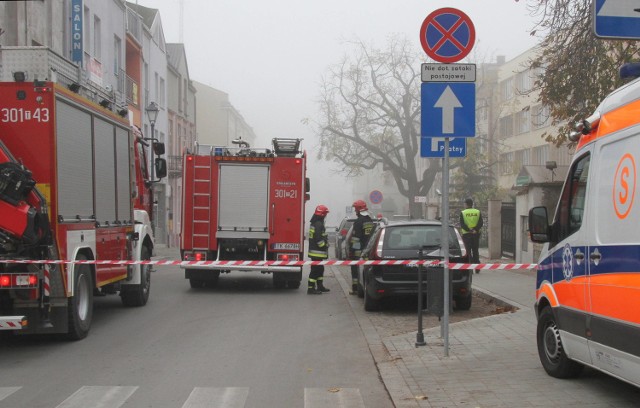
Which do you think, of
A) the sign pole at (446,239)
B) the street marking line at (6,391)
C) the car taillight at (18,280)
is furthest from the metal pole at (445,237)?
the car taillight at (18,280)

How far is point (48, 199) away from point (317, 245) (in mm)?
7095

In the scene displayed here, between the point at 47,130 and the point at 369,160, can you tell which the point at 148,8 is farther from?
the point at 47,130

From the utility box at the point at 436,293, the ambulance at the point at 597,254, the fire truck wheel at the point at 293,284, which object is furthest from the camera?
the fire truck wheel at the point at 293,284

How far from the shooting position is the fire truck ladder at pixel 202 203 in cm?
1460

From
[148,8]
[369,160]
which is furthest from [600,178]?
[369,160]

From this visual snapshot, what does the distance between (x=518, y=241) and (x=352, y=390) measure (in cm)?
1474

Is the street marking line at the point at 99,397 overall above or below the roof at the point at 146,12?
below

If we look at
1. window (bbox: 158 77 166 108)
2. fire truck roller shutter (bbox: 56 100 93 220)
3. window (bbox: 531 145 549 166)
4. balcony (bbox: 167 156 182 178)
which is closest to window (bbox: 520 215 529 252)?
fire truck roller shutter (bbox: 56 100 93 220)

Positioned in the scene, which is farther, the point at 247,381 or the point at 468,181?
the point at 468,181

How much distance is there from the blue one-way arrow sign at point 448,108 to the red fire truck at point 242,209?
7327 millimetres

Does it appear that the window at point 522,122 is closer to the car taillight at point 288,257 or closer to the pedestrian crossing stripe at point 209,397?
the car taillight at point 288,257

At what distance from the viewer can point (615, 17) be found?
213 inches

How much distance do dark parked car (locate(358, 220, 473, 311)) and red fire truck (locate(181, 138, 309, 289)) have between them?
347 centimetres

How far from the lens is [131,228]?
1167 cm
